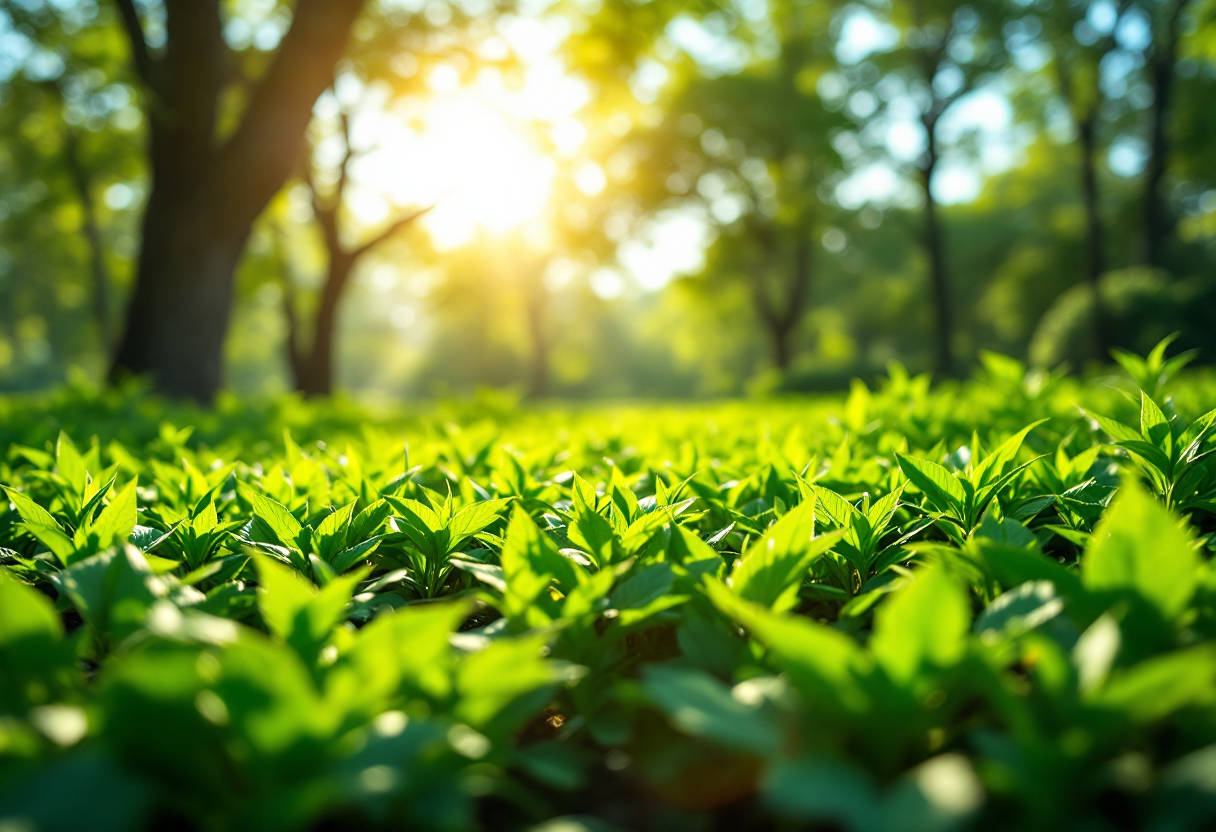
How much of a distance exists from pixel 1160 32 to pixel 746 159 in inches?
507

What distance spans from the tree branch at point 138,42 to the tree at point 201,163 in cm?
104

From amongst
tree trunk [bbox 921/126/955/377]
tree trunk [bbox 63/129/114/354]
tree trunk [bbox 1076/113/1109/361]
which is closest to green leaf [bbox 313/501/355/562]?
tree trunk [bbox 1076/113/1109/361]

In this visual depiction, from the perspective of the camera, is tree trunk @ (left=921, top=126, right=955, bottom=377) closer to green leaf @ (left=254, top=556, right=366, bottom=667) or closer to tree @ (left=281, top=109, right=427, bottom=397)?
tree @ (left=281, top=109, right=427, bottom=397)

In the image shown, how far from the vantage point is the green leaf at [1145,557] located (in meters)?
1.07

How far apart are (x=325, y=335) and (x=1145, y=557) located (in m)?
17.8

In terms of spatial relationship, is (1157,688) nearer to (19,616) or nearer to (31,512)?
(19,616)

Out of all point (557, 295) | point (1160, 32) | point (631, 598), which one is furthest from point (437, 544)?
point (557, 295)

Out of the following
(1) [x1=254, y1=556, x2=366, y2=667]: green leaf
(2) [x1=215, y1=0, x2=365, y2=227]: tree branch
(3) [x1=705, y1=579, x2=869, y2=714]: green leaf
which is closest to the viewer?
(3) [x1=705, y1=579, x2=869, y2=714]: green leaf

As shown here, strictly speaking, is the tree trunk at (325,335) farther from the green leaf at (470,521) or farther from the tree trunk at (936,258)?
the tree trunk at (936,258)

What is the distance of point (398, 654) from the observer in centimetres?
105

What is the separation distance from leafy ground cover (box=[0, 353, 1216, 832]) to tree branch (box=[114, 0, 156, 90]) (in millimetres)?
10896

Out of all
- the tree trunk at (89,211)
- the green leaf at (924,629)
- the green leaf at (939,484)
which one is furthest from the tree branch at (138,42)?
the tree trunk at (89,211)

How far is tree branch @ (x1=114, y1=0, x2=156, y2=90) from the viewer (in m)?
9.58

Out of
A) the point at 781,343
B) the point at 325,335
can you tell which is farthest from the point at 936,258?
the point at 325,335
